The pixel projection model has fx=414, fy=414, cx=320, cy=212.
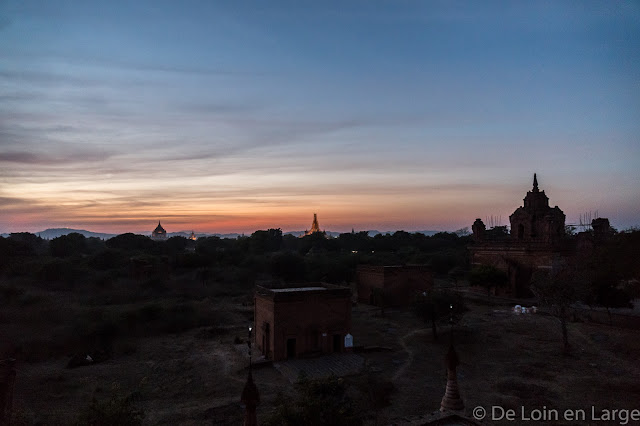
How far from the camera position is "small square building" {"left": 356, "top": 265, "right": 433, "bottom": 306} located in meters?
A: 37.4

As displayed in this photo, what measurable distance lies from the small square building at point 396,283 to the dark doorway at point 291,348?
14.7 metres

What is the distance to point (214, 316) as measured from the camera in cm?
3394

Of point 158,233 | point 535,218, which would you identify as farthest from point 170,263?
point 158,233

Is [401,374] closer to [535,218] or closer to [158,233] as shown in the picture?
[535,218]

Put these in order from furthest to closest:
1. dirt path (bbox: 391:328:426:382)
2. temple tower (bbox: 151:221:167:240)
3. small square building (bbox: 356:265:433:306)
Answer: temple tower (bbox: 151:221:167:240) → small square building (bbox: 356:265:433:306) → dirt path (bbox: 391:328:426:382)

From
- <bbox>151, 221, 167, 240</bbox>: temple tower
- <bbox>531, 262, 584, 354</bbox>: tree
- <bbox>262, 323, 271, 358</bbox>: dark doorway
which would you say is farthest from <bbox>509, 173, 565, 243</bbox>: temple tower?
<bbox>151, 221, 167, 240</bbox>: temple tower

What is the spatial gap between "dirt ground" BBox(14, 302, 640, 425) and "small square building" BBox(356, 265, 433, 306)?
7826mm

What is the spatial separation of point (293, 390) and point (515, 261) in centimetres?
3165

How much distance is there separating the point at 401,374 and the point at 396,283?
18.0 m

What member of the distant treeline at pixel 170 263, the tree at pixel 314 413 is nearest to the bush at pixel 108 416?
the tree at pixel 314 413

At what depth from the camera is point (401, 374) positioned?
20.3m

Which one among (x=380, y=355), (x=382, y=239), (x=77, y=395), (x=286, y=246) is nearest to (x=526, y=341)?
(x=380, y=355)

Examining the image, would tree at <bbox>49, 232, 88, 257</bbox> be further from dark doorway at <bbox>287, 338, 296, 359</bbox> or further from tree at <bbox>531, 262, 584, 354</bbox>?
tree at <bbox>531, 262, 584, 354</bbox>

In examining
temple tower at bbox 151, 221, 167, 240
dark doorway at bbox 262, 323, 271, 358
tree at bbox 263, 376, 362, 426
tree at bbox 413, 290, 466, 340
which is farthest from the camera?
temple tower at bbox 151, 221, 167, 240
